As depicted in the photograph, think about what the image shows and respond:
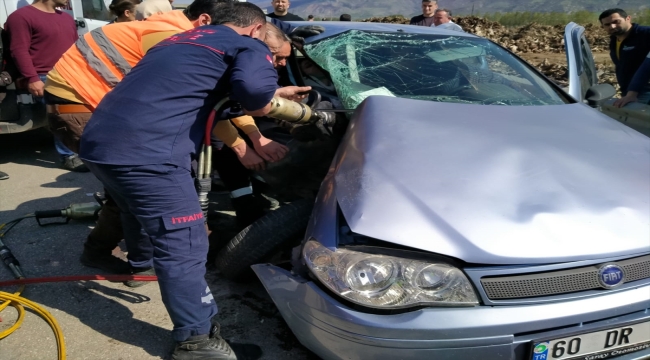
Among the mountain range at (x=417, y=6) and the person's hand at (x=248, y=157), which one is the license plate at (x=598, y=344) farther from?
the mountain range at (x=417, y=6)

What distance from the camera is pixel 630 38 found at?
5.21 metres

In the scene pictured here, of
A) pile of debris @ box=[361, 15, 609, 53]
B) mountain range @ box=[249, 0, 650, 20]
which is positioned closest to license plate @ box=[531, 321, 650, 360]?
pile of debris @ box=[361, 15, 609, 53]

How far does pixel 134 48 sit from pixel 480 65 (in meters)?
1.95

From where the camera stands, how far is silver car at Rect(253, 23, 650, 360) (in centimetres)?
162

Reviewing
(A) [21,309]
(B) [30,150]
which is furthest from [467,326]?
(B) [30,150]

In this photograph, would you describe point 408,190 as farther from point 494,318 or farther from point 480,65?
point 480,65

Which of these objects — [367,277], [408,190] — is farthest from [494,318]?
[408,190]

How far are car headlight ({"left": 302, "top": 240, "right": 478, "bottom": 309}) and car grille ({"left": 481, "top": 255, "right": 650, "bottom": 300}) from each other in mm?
71

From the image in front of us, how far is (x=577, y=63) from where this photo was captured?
364 cm

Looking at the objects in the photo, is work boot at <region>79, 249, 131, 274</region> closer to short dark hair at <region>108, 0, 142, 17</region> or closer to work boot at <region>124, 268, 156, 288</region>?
work boot at <region>124, 268, 156, 288</region>

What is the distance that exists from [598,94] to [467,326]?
2.26m

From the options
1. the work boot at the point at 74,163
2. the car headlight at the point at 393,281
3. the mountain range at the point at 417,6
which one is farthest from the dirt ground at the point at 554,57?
the mountain range at the point at 417,6

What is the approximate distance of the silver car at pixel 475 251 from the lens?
1.62 m

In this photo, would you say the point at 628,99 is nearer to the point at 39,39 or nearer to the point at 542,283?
the point at 542,283
